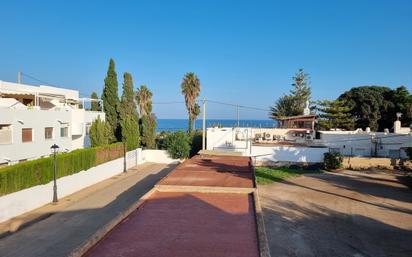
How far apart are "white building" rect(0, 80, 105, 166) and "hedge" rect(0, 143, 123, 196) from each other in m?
3.29

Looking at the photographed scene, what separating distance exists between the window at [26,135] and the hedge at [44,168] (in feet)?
11.6

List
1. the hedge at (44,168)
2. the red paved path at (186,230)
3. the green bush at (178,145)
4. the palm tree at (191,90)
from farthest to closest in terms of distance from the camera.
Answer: the palm tree at (191,90), the green bush at (178,145), the hedge at (44,168), the red paved path at (186,230)

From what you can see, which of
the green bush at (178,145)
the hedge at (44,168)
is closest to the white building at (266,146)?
the green bush at (178,145)

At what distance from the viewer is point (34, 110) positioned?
2541 cm

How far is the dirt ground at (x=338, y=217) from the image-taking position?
543 inches

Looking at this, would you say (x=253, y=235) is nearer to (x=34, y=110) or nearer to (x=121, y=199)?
(x=121, y=199)

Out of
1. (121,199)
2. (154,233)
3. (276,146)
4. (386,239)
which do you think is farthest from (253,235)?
(276,146)

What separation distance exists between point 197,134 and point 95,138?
14.5m

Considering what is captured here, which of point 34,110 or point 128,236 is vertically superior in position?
point 34,110

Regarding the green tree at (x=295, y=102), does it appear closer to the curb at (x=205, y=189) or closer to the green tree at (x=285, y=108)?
the green tree at (x=285, y=108)

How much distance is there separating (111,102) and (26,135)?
43.1 feet

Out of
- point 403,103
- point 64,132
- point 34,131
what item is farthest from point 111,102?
point 403,103

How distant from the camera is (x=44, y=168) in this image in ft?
66.4

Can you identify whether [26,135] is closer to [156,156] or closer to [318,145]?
[156,156]
